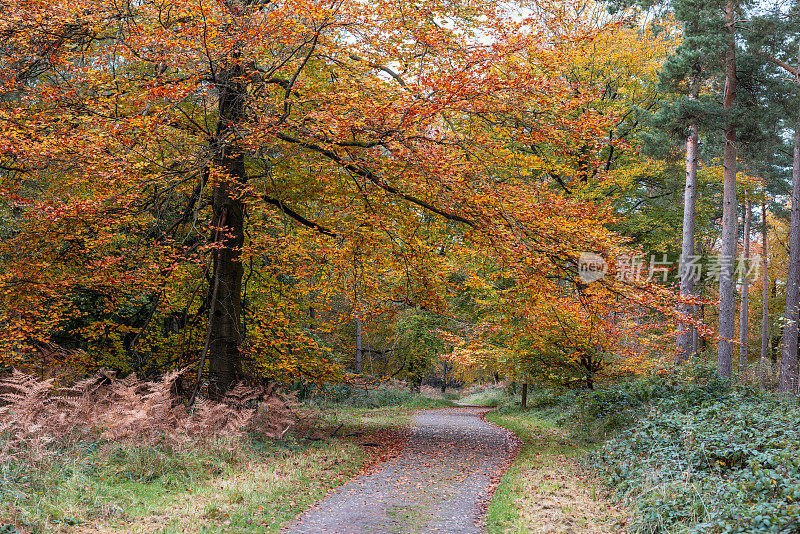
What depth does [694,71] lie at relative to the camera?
15.0m

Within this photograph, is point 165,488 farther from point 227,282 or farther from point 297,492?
point 227,282

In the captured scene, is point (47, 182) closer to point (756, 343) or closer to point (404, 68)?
point (404, 68)

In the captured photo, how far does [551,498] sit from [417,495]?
69.3 inches

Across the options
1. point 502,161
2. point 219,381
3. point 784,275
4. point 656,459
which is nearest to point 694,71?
point 502,161

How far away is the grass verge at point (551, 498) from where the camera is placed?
586 centimetres

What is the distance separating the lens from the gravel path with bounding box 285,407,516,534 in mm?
6031

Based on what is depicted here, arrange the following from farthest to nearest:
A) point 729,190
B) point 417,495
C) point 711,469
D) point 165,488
→ point 729,190 → point 417,495 → point 165,488 → point 711,469

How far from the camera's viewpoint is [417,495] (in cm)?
742

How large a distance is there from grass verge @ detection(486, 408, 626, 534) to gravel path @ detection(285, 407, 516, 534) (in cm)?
28

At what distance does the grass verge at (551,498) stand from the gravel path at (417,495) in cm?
28

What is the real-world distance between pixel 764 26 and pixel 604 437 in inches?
447
